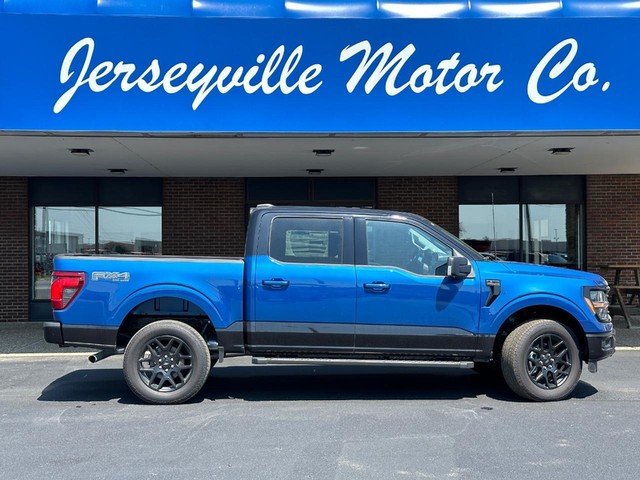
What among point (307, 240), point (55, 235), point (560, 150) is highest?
point (560, 150)

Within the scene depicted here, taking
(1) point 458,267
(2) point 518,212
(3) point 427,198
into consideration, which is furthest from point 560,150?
(1) point 458,267

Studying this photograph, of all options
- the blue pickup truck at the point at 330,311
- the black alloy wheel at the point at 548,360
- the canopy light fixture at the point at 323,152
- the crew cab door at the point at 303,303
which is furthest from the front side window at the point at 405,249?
the canopy light fixture at the point at 323,152

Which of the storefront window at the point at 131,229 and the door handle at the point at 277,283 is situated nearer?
the door handle at the point at 277,283

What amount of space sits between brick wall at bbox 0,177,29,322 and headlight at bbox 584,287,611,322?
10.6 meters

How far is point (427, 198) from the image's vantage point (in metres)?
12.3

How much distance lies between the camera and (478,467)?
425 centimetres

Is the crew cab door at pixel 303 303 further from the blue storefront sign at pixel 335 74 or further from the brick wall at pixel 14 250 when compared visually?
the brick wall at pixel 14 250

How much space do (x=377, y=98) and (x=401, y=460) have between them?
501cm

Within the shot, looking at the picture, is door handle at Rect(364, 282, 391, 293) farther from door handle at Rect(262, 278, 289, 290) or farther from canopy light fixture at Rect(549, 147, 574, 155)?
canopy light fixture at Rect(549, 147, 574, 155)

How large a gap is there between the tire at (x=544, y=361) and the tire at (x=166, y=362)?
308 cm

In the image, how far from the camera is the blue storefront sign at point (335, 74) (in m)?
7.67

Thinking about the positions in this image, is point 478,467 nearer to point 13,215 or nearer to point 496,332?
point 496,332

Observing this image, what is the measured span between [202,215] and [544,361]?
8032 mm

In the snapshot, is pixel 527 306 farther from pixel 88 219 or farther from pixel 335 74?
pixel 88 219
